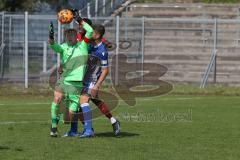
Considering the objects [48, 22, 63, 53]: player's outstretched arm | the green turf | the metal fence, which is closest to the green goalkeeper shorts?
[48, 22, 63, 53]: player's outstretched arm

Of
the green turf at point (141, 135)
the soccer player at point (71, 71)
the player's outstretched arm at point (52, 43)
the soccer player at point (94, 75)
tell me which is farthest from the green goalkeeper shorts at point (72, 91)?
the green turf at point (141, 135)

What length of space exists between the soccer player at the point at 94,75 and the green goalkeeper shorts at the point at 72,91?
12 cm

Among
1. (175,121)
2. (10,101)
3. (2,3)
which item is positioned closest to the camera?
(175,121)

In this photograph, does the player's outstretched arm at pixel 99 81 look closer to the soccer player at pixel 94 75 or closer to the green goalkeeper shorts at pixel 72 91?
the soccer player at pixel 94 75

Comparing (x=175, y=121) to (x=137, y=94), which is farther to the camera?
(x=137, y=94)

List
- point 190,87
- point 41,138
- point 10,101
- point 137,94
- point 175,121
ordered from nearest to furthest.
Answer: point 41,138 < point 175,121 < point 10,101 < point 137,94 < point 190,87

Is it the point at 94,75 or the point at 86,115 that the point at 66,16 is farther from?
the point at 86,115

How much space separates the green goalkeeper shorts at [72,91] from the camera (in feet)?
45.2

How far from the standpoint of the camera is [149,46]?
32906mm

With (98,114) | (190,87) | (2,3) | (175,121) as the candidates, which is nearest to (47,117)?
(98,114)

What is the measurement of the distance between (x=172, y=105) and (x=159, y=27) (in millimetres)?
11375

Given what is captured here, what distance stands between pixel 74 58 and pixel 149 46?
19.3 m

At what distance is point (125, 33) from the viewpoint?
1213 inches

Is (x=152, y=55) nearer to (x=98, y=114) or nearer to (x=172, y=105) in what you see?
(x=172, y=105)
